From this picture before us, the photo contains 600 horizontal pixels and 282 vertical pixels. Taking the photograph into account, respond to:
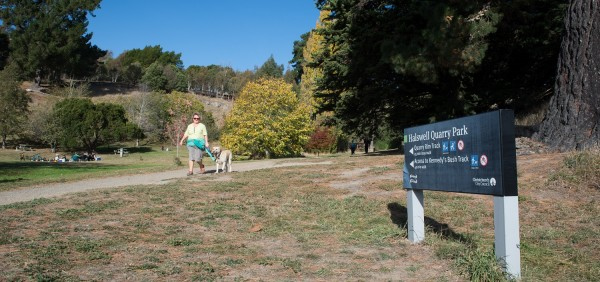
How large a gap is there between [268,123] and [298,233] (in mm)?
29041

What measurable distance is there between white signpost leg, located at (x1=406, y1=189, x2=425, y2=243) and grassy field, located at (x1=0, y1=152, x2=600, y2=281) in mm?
159

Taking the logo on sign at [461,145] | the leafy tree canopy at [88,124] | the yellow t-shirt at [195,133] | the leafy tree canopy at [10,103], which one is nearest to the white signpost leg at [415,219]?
the logo on sign at [461,145]

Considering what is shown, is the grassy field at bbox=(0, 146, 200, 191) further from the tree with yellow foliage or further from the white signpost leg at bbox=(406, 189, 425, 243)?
the white signpost leg at bbox=(406, 189, 425, 243)

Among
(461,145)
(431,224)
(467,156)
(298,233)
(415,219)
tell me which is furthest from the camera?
(431,224)

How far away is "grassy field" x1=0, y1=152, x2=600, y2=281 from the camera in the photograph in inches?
185

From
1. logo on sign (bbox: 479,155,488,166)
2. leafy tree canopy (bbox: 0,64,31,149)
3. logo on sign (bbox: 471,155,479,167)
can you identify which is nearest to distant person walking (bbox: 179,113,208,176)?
logo on sign (bbox: 471,155,479,167)

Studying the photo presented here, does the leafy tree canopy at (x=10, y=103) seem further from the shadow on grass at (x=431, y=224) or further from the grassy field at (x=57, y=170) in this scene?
the shadow on grass at (x=431, y=224)

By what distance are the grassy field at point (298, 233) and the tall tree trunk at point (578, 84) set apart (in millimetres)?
895

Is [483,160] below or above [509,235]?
above

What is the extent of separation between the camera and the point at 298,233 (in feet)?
21.1

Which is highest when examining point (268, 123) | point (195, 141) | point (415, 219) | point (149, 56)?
point (149, 56)

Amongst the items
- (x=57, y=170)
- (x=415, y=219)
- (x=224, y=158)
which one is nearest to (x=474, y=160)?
(x=415, y=219)

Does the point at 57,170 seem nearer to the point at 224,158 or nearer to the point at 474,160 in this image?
the point at 224,158

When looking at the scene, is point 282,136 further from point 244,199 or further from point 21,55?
point 21,55
